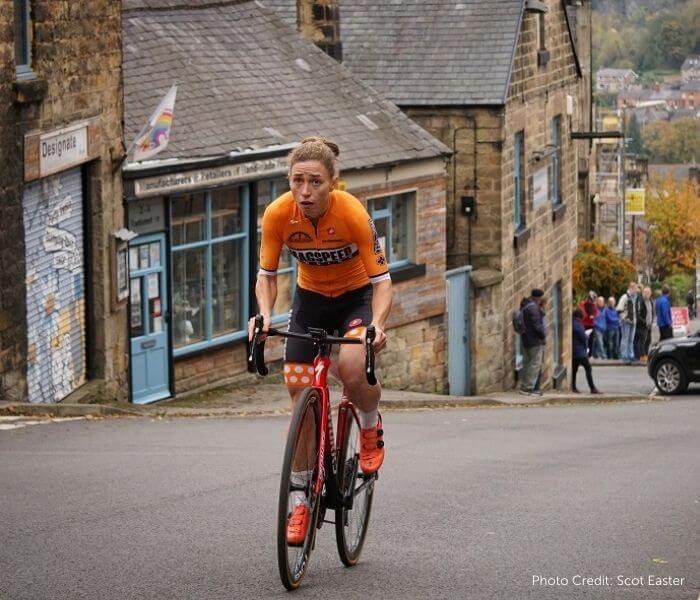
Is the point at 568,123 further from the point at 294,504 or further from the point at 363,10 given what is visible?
the point at 294,504

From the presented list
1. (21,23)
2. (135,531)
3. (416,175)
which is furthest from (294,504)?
(416,175)

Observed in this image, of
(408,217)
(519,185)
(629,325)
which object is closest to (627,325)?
(629,325)

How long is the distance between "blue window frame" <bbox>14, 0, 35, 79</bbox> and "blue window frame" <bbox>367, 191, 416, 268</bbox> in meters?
9.00

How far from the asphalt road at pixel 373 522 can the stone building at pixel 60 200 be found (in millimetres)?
2707

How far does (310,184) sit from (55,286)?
10.1m

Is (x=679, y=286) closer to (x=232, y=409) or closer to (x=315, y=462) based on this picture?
(x=232, y=409)

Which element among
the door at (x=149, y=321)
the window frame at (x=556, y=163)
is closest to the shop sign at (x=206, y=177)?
the door at (x=149, y=321)

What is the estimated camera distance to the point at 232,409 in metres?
17.5

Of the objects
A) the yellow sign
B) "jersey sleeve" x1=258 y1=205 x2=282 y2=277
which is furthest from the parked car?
the yellow sign

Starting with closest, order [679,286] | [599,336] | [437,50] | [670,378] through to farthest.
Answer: [670,378], [437,50], [599,336], [679,286]

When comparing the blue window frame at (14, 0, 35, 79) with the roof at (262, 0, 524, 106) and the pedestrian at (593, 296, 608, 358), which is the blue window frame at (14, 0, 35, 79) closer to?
the roof at (262, 0, 524, 106)

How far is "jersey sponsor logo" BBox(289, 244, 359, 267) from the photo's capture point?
22.9 ft

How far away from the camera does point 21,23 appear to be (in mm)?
15438

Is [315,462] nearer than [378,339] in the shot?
No
